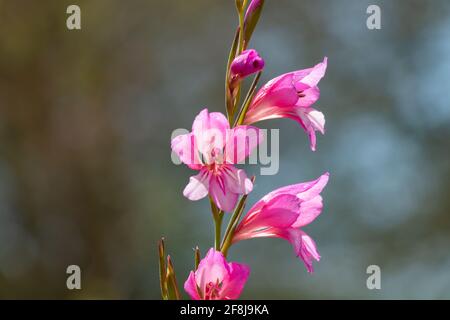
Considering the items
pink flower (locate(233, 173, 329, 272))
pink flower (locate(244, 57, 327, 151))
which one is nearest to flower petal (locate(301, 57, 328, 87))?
pink flower (locate(244, 57, 327, 151))

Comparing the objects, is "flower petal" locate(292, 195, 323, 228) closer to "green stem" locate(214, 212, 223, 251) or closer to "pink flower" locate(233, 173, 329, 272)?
"pink flower" locate(233, 173, 329, 272)

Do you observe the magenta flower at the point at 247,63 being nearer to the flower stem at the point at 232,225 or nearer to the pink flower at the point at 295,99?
the pink flower at the point at 295,99

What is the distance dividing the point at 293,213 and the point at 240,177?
0.33 feet

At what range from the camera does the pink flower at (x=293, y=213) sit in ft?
3.16

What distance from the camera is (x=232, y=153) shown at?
931 millimetres

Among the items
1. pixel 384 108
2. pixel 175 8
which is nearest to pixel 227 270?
pixel 384 108

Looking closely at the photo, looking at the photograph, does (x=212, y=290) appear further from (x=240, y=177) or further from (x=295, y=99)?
(x=295, y=99)


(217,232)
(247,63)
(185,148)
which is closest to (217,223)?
(217,232)

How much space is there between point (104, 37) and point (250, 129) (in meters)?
3.23

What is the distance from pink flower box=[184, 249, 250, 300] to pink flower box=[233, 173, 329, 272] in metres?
0.09

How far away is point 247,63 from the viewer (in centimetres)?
97

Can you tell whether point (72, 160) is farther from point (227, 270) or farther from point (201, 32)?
point (227, 270)

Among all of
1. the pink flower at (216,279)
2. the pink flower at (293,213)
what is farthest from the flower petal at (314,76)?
the pink flower at (216,279)
